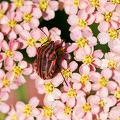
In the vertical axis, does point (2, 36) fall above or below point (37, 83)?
above

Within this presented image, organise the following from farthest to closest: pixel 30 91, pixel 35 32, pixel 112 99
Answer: pixel 30 91
pixel 35 32
pixel 112 99

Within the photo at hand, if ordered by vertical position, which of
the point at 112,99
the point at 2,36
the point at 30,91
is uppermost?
the point at 2,36

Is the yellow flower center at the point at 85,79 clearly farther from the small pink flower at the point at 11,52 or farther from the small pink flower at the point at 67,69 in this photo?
the small pink flower at the point at 11,52

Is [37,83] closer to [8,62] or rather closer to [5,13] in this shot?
[8,62]

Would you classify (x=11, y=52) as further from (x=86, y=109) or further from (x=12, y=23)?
(x=86, y=109)

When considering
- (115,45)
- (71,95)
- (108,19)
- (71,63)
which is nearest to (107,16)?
(108,19)

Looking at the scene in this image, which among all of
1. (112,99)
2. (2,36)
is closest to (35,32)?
(2,36)

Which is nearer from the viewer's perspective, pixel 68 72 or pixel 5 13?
pixel 68 72
